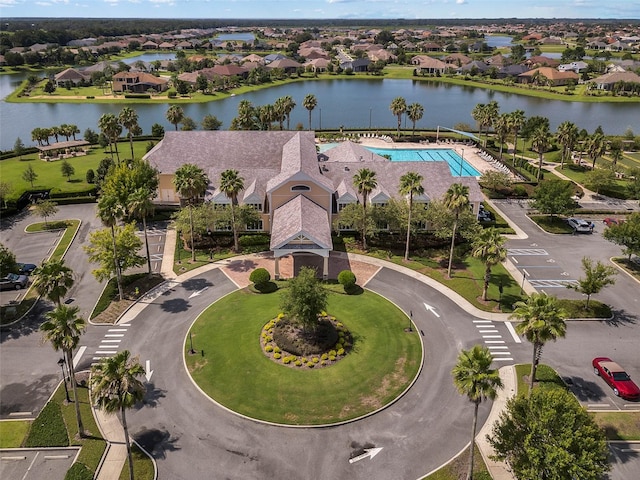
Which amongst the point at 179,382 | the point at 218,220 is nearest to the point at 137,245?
the point at 218,220

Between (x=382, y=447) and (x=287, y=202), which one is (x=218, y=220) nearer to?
(x=287, y=202)

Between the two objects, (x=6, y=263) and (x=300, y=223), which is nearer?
(x=6, y=263)

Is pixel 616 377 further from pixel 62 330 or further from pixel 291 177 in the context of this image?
pixel 62 330

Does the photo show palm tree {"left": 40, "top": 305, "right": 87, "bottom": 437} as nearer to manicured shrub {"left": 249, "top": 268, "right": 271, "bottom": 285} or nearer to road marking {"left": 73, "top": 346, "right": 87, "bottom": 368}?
road marking {"left": 73, "top": 346, "right": 87, "bottom": 368}

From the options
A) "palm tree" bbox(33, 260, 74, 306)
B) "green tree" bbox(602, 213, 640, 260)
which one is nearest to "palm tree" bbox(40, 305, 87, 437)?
"palm tree" bbox(33, 260, 74, 306)

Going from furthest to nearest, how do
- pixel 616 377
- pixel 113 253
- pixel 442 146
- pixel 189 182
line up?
pixel 442 146 < pixel 189 182 < pixel 113 253 < pixel 616 377

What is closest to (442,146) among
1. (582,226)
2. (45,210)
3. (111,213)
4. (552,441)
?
(582,226)
